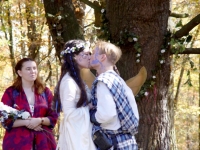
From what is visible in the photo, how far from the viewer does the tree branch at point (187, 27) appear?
3.68m

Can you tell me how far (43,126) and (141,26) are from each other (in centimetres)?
156

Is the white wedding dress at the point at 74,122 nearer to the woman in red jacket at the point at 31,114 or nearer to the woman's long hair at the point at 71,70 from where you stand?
the woman's long hair at the point at 71,70

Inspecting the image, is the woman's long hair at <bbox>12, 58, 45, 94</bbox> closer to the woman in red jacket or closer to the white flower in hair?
the woman in red jacket

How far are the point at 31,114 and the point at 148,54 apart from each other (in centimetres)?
148

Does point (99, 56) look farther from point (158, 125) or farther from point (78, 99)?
point (158, 125)

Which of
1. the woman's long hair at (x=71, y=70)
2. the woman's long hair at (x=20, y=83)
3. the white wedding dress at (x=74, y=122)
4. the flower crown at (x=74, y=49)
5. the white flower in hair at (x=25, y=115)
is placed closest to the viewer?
the white wedding dress at (x=74, y=122)

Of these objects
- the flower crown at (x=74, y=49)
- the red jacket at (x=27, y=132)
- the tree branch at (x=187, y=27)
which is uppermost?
the tree branch at (x=187, y=27)

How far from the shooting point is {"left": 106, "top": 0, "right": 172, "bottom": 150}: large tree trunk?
3746mm

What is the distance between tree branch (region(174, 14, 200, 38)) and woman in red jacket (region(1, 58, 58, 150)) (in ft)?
5.43

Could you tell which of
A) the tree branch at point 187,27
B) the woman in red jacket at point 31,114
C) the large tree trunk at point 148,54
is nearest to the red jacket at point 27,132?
the woman in red jacket at point 31,114

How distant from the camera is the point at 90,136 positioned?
2477 mm

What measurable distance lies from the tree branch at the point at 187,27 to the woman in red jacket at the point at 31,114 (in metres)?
1.65

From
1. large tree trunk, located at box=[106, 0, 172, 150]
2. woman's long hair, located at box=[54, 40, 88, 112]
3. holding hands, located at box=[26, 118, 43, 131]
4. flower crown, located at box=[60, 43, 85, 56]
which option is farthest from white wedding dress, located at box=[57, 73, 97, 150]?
large tree trunk, located at box=[106, 0, 172, 150]

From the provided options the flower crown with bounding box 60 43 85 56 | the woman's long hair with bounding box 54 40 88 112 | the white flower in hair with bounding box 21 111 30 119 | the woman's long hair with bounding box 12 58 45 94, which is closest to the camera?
the woman's long hair with bounding box 54 40 88 112
